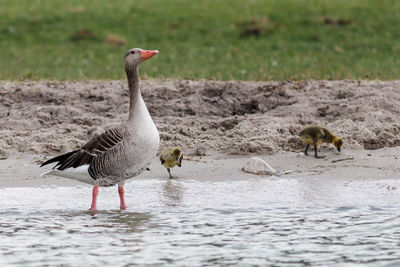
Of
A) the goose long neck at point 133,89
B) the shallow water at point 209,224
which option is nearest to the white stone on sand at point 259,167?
the shallow water at point 209,224

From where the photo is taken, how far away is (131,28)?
2898 centimetres

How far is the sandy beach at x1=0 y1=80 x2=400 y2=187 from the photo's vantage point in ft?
33.5

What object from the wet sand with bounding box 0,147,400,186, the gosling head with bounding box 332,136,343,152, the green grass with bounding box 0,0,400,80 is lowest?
the wet sand with bounding box 0,147,400,186

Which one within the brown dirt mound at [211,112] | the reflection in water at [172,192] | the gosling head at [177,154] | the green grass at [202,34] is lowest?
the reflection in water at [172,192]

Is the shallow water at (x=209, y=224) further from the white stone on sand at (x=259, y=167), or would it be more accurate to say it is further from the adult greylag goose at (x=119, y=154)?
the adult greylag goose at (x=119, y=154)

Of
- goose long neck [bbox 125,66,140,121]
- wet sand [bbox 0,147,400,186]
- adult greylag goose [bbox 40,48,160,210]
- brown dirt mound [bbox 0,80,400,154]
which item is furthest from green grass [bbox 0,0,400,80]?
adult greylag goose [bbox 40,48,160,210]

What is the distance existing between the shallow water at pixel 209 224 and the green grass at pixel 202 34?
1045 centimetres

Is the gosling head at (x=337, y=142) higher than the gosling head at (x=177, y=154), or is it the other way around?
the gosling head at (x=337, y=142)

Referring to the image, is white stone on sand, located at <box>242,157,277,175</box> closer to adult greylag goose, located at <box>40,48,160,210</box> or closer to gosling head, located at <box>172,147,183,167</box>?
gosling head, located at <box>172,147,183,167</box>

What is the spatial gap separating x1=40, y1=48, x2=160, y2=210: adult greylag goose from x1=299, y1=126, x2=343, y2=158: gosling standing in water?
285 cm

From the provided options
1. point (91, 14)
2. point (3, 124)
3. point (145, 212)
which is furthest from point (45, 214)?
point (91, 14)

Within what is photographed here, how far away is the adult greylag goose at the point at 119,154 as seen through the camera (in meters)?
8.14

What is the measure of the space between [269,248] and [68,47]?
2104cm

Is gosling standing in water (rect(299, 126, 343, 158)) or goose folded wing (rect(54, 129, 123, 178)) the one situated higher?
gosling standing in water (rect(299, 126, 343, 158))
